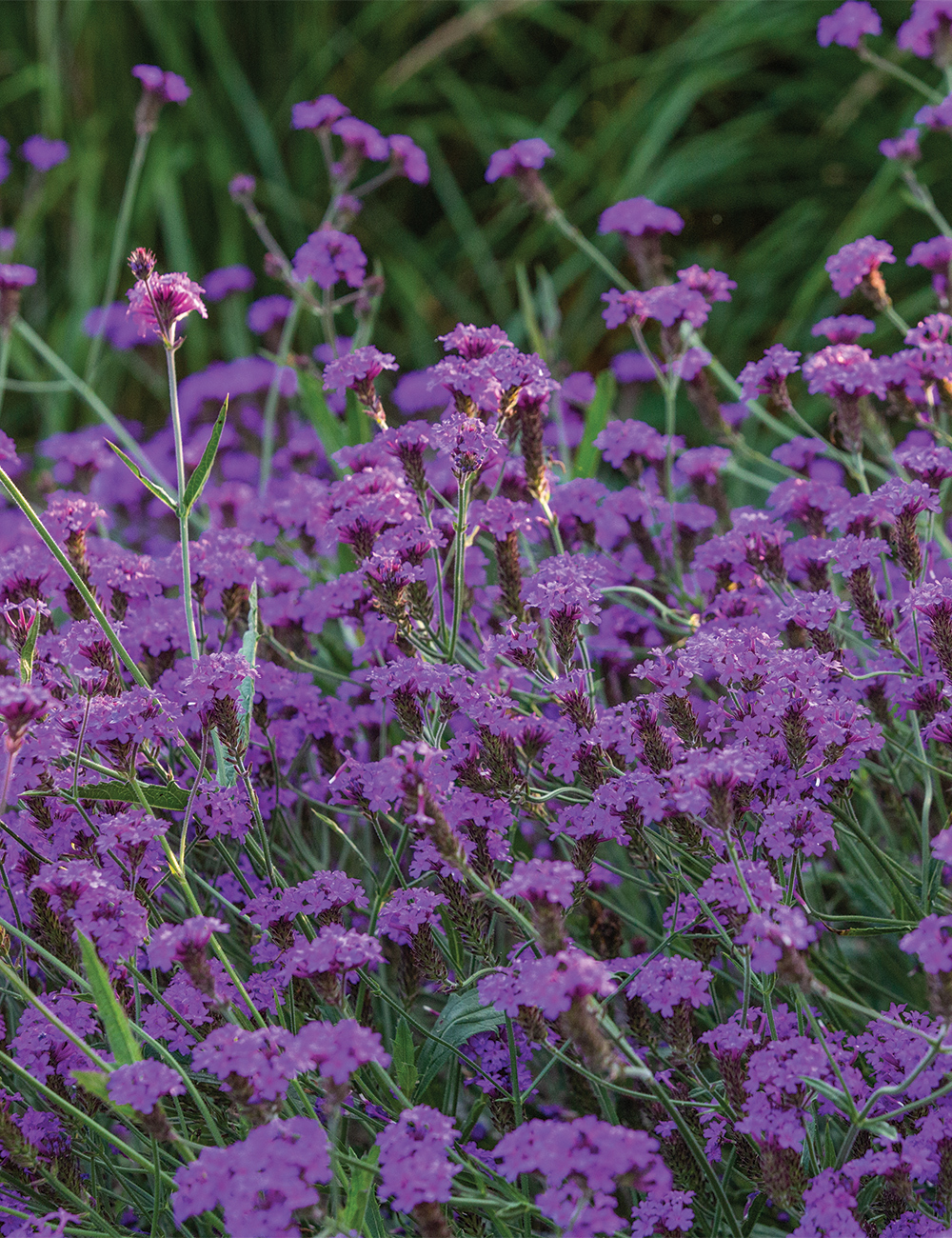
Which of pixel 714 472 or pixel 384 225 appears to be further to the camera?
pixel 384 225

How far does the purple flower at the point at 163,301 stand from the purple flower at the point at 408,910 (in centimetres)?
67

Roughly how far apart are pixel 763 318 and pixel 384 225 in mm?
1343

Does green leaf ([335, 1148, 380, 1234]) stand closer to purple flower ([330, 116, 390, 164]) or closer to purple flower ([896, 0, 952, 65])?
purple flower ([330, 116, 390, 164])

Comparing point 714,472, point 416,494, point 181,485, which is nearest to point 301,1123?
point 181,485

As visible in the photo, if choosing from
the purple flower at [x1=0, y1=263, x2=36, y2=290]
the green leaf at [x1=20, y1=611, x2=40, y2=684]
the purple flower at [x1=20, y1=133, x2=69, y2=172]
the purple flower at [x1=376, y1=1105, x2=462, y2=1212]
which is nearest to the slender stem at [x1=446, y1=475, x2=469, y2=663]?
the green leaf at [x1=20, y1=611, x2=40, y2=684]

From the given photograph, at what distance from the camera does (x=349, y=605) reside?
1646 millimetres

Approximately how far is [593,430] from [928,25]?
40.0 inches

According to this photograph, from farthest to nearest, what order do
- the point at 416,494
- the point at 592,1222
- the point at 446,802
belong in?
the point at 416,494, the point at 446,802, the point at 592,1222

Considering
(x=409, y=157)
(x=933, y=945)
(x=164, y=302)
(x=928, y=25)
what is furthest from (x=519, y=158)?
(x=933, y=945)

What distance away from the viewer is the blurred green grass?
4043 mm

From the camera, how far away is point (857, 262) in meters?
1.91

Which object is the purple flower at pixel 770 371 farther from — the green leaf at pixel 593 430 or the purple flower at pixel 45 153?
the purple flower at pixel 45 153

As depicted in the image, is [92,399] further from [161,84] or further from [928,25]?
[928,25]

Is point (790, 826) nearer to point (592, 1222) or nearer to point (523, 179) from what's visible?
point (592, 1222)
